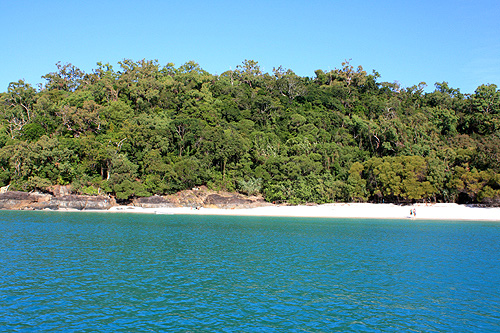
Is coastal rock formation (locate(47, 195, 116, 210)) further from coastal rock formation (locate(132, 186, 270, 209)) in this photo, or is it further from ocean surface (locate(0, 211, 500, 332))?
ocean surface (locate(0, 211, 500, 332))

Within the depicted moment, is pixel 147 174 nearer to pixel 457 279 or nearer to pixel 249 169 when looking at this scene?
pixel 249 169

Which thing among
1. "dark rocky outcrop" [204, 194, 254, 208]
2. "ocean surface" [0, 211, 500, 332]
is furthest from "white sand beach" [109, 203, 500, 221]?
"ocean surface" [0, 211, 500, 332]

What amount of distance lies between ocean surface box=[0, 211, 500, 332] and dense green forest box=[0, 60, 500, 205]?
2656cm

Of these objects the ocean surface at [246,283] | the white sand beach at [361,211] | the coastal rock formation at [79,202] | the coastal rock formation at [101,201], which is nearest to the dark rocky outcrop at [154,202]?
the coastal rock formation at [101,201]

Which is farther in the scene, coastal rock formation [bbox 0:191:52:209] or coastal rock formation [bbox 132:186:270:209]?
coastal rock formation [bbox 132:186:270:209]

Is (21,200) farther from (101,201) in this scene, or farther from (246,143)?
(246,143)

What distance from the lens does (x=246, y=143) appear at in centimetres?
6222

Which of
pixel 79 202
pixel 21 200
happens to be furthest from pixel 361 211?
pixel 21 200

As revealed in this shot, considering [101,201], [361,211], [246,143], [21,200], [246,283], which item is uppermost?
[246,143]

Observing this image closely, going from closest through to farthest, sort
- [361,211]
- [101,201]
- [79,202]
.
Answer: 1. [361,211]
2. [79,202]
3. [101,201]

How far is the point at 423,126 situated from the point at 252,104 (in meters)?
33.2

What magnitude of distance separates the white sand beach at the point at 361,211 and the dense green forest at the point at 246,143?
2.18m

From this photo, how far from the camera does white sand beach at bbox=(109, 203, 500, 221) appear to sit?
155 feet

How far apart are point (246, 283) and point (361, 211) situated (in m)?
38.9
